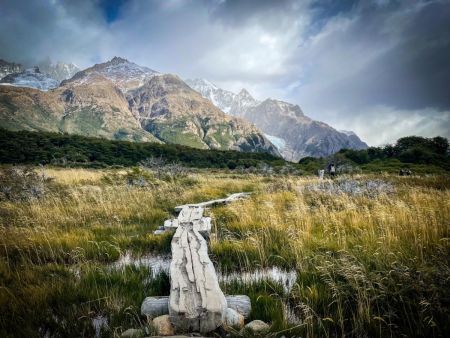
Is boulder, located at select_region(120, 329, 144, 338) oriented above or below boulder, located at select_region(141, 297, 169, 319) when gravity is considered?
below

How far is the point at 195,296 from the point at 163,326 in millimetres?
361

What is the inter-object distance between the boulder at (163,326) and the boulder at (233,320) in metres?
0.49

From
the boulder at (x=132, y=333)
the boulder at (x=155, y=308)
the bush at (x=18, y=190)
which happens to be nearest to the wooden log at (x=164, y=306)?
the boulder at (x=155, y=308)

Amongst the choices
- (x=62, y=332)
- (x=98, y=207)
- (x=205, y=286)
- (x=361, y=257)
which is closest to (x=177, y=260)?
(x=205, y=286)

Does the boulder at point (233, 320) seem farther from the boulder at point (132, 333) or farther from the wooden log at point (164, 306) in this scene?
the boulder at point (132, 333)

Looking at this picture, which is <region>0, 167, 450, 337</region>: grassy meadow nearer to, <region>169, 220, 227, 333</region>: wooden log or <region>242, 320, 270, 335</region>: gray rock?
<region>242, 320, 270, 335</region>: gray rock

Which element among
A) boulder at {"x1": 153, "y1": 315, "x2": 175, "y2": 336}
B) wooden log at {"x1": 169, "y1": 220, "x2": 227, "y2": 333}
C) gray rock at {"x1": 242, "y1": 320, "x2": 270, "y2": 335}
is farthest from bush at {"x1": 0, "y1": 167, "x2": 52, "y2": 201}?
gray rock at {"x1": 242, "y1": 320, "x2": 270, "y2": 335}

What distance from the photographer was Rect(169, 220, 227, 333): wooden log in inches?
91.6

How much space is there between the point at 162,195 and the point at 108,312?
8380 millimetres

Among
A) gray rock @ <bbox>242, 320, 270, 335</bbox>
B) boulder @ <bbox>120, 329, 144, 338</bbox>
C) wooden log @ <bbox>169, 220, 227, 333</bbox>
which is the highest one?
wooden log @ <bbox>169, 220, 227, 333</bbox>

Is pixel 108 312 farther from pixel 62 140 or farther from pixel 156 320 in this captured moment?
pixel 62 140

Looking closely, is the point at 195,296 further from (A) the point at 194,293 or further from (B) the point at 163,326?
(B) the point at 163,326

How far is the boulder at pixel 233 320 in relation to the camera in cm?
252

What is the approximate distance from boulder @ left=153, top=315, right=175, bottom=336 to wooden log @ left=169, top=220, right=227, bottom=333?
0.31 feet
